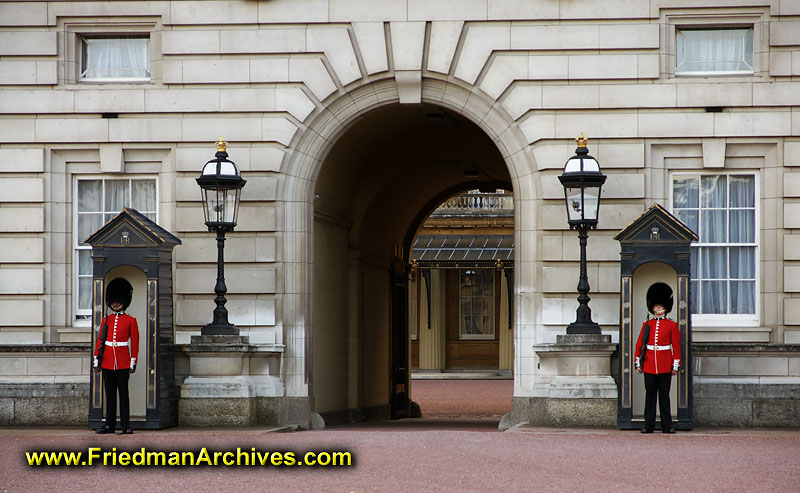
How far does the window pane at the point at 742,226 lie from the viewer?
14.6m

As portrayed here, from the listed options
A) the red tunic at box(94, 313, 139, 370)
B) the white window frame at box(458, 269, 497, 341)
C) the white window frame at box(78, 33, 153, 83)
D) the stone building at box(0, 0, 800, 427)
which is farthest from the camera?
the white window frame at box(458, 269, 497, 341)

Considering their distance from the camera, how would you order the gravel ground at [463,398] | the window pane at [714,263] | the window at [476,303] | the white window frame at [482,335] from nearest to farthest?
the window pane at [714,263], the gravel ground at [463,398], the white window frame at [482,335], the window at [476,303]

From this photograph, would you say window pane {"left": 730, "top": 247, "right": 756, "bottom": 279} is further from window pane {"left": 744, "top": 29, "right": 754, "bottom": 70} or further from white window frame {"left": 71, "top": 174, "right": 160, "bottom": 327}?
white window frame {"left": 71, "top": 174, "right": 160, "bottom": 327}

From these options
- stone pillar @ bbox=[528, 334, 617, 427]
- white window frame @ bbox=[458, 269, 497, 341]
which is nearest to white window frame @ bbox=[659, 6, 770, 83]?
stone pillar @ bbox=[528, 334, 617, 427]

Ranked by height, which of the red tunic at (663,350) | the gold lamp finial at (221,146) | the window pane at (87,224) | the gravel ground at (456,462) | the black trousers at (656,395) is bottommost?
the gravel ground at (456,462)

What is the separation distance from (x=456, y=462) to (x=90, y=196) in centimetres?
677

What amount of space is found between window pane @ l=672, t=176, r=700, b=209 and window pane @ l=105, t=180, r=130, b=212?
6.40 meters

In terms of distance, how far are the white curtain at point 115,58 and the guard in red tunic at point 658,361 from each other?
6.56 metres

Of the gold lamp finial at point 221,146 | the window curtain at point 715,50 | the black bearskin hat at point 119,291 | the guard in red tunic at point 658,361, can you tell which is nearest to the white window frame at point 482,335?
the window curtain at point 715,50

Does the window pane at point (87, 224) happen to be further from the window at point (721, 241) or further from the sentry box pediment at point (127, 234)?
the window at point (721, 241)

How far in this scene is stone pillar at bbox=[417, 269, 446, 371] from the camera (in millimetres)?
36688

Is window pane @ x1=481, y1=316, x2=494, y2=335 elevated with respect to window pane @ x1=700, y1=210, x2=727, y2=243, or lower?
lower

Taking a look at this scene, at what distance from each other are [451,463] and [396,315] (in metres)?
10.0

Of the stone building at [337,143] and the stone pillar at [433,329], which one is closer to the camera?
the stone building at [337,143]
